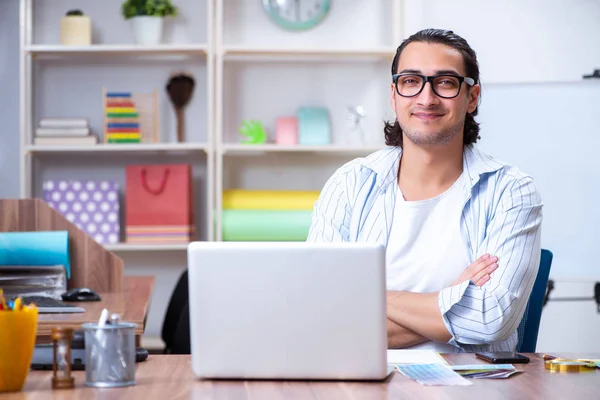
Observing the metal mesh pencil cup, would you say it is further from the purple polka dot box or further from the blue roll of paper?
the purple polka dot box

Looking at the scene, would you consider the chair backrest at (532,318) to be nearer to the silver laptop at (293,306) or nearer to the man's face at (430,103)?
the man's face at (430,103)

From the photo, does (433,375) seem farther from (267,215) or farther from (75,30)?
(75,30)

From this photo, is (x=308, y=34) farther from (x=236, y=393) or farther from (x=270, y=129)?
(x=236, y=393)

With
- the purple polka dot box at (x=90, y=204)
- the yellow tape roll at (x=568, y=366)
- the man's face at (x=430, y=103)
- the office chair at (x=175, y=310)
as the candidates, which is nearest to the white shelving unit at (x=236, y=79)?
the purple polka dot box at (x=90, y=204)

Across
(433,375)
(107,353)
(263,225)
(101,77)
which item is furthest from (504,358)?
(101,77)

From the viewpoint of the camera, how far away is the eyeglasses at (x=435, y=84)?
230cm

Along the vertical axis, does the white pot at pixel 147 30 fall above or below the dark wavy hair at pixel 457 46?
above

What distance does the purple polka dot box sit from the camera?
4.48 meters

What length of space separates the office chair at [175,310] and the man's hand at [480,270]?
1.83m

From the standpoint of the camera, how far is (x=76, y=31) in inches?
176

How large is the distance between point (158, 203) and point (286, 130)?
754 mm

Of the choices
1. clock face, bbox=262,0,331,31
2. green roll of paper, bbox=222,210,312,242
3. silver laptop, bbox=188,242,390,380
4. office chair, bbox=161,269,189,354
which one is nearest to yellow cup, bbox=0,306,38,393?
silver laptop, bbox=188,242,390,380

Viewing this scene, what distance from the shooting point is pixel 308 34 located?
4.73 m

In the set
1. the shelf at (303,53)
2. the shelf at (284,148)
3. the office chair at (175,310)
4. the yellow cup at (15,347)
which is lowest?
the office chair at (175,310)
